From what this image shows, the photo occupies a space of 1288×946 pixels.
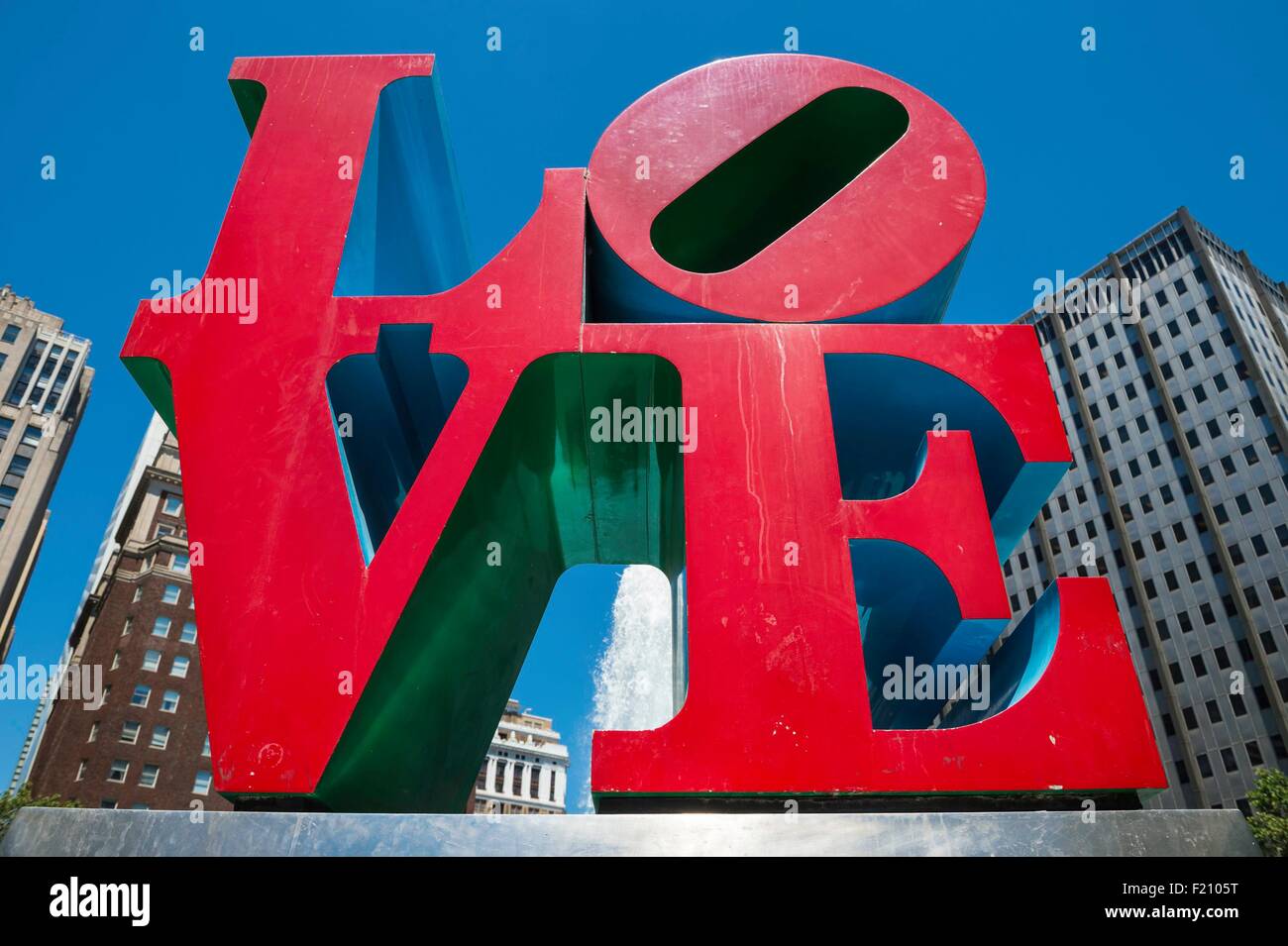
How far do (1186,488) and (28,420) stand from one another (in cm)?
8607

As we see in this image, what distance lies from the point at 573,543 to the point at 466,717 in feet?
9.31

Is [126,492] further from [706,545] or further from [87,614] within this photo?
[706,545]

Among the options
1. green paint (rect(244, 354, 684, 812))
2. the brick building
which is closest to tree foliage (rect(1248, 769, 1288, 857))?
green paint (rect(244, 354, 684, 812))

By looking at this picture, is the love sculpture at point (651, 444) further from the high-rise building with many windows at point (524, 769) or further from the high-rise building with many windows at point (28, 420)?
the high-rise building with many windows at point (524, 769)

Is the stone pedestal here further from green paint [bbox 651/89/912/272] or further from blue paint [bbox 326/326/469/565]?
green paint [bbox 651/89/912/272]

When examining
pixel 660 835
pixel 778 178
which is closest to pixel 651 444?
pixel 778 178

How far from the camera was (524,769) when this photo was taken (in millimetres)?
88500

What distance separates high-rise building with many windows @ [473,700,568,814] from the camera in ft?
277

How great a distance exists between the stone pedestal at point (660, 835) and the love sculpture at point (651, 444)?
52 cm

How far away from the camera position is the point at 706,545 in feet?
20.4

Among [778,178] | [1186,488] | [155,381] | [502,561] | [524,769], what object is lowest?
[502,561]

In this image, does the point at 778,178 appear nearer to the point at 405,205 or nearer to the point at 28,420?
the point at 405,205
